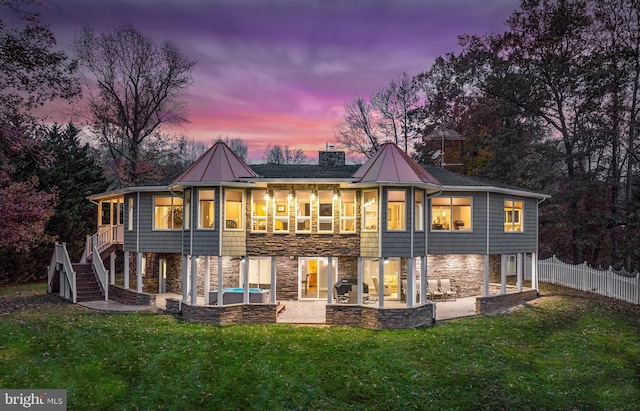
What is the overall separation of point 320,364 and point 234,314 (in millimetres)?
5358

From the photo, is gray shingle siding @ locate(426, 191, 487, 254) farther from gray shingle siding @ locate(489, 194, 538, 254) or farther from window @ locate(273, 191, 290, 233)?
window @ locate(273, 191, 290, 233)

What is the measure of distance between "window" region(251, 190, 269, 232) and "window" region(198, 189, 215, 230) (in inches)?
59.2

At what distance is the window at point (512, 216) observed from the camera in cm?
2058

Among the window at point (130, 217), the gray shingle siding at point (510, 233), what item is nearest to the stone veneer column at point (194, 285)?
the window at point (130, 217)

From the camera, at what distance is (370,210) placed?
666 inches

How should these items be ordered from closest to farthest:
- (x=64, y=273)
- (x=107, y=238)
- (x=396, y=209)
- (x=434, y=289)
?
1. (x=396, y=209)
2. (x=434, y=289)
3. (x=64, y=273)
4. (x=107, y=238)

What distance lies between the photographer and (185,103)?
31.8 meters

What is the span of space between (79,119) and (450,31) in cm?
2625

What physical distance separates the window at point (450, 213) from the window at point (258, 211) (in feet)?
23.8

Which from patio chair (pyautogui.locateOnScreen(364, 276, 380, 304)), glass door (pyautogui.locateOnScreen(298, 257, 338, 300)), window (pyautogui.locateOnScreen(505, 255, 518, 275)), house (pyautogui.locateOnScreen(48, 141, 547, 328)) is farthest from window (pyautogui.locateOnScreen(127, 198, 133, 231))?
window (pyautogui.locateOnScreen(505, 255, 518, 275))

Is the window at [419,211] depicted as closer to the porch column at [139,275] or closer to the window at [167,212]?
the window at [167,212]

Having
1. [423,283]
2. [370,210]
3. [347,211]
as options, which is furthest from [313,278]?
[423,283]

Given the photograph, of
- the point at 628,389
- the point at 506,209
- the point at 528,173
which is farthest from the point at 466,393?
the point at 528,173

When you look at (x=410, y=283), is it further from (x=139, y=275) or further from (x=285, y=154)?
(x=285, y=154)
